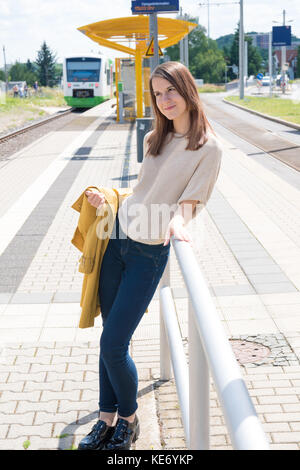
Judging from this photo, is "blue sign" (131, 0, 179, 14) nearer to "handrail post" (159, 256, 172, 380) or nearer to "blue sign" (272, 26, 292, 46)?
"handrail post" (159, 256, 172, 380)

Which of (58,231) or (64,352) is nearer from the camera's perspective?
(64,352)

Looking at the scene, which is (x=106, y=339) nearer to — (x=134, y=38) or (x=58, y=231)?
(x=58, y=231)

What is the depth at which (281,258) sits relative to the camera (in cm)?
648

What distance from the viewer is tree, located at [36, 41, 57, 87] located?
106m

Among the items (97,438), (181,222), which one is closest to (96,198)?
(181,222)

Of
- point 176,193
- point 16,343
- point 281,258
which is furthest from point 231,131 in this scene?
point 176,193

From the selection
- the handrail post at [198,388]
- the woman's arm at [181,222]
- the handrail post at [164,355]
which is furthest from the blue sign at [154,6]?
the handrail post at [198,388]

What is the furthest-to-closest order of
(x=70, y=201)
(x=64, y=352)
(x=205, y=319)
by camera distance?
(x=70, y=201) → (x=64, y=352) → (x=205, y=319)

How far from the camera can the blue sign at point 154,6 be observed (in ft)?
39.7

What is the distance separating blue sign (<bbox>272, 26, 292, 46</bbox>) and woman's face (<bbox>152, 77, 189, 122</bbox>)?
47825 mm

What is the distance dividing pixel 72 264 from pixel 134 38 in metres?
14.1

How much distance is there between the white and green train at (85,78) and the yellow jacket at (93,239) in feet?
107

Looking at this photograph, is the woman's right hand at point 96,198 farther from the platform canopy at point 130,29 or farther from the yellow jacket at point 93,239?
the platform canopy at point 130,29

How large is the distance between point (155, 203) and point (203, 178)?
24 cm
